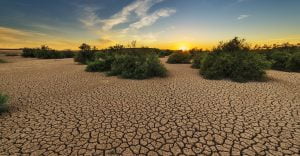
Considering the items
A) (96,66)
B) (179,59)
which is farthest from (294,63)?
(96,66)

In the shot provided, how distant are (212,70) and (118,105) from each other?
643 centimetres

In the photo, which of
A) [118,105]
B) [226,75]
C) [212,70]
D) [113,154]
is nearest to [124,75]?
[118,105]

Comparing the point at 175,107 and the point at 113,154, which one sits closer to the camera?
the point at 113,154

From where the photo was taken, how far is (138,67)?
9641 mm

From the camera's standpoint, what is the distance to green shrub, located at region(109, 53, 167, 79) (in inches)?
370

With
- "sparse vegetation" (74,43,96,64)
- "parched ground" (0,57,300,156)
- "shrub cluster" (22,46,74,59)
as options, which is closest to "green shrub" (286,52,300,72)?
"parched ground" (0,57,300,156)

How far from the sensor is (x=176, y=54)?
19.0 m

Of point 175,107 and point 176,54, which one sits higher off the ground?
point 176,54

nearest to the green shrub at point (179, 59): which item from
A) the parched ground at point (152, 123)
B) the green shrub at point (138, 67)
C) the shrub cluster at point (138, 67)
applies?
the shrub cluster at point (138, 67)

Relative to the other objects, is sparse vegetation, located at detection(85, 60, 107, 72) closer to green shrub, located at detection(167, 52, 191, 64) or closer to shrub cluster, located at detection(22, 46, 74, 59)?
green shrub, located at detection(167, 52, 191, 64)

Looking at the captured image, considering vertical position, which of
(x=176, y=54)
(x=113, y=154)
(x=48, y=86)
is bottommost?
(x=113, y=154)

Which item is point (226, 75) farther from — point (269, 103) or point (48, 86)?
point (48, 86)

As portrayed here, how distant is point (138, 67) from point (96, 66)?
4099mm

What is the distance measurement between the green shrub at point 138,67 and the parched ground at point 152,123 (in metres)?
3.08
